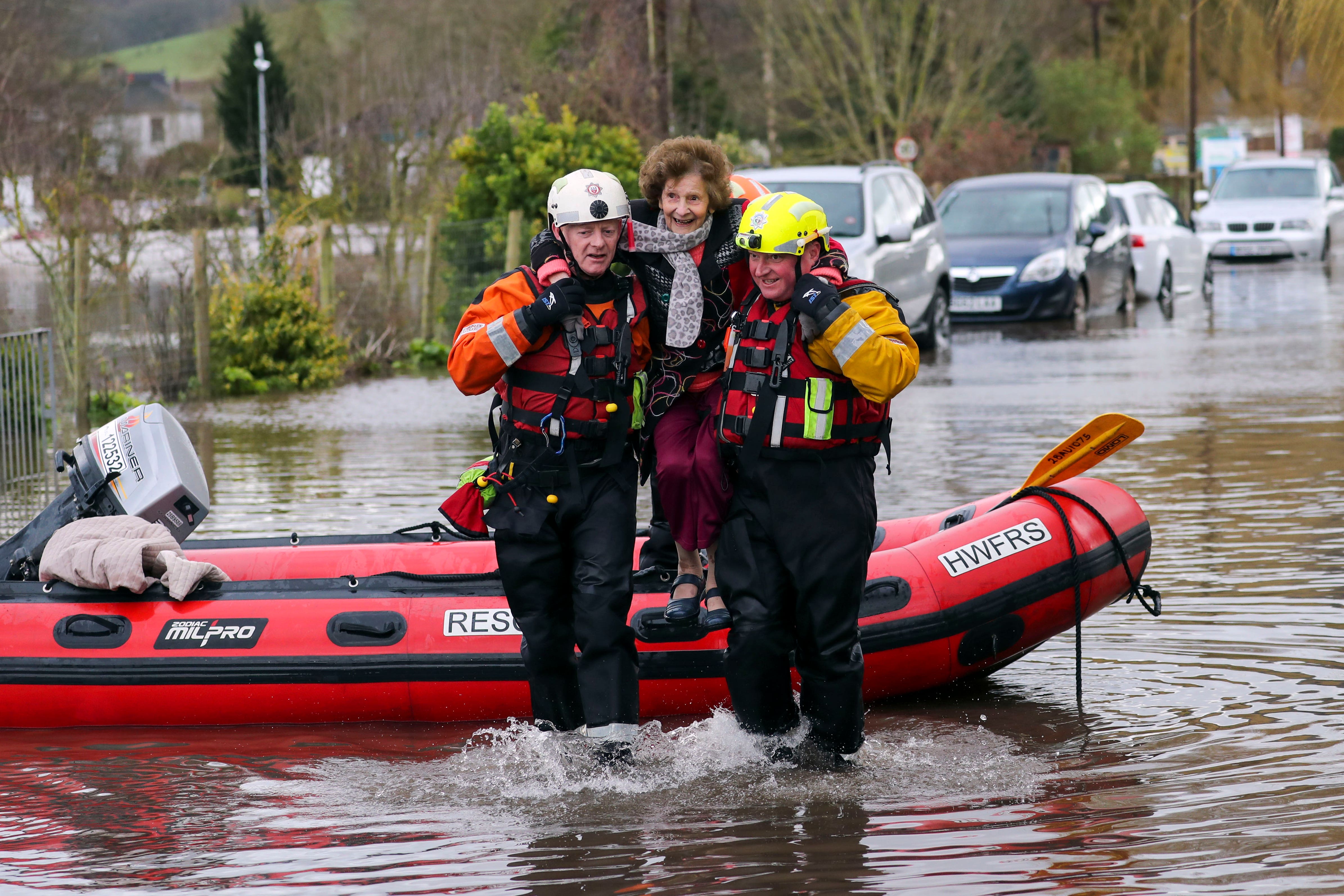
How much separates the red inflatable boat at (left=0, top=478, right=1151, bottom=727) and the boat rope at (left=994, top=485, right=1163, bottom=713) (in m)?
0.02

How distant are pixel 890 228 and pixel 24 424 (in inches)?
331

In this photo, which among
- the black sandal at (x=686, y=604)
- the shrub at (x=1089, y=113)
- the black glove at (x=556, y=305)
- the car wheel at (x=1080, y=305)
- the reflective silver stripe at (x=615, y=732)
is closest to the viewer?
the black glove at (x=556, y=305)

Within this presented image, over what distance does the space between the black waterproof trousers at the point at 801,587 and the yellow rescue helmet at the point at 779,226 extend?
606mm

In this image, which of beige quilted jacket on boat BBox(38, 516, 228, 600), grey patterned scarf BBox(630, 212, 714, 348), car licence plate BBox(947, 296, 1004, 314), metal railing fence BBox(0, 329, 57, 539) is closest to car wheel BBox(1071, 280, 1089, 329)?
car licence plate BBox(947, 296, 1004, 314)

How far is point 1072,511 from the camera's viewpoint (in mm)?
5938

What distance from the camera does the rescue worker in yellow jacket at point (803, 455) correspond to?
462 centimetres

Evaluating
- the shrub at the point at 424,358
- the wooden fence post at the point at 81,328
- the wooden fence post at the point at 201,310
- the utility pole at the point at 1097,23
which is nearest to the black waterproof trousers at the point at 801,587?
the wooden fence post at the point at 81,328

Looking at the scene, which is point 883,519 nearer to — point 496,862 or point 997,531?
point 997,531

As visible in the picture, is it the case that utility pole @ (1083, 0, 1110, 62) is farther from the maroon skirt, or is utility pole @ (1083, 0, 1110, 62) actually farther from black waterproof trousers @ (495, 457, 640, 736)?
black waterproof trousers @ (495, 457, 640, 736)

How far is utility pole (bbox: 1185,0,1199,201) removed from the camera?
138 feet

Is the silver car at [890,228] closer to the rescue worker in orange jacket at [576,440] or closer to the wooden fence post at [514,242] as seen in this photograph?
the wooden fence post at [514,242]

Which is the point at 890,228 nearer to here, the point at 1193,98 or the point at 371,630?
the point at 371,630

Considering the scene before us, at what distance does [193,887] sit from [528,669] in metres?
1.31

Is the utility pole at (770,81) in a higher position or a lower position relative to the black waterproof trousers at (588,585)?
higher
